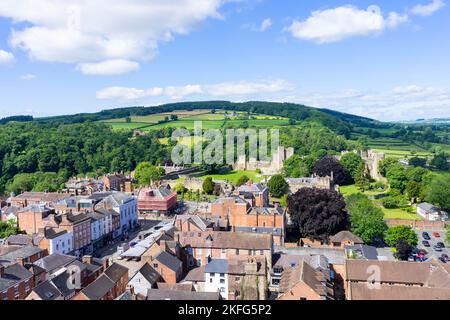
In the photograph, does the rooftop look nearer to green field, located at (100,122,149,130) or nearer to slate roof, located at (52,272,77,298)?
slate roof, located at (52,272,77,298)

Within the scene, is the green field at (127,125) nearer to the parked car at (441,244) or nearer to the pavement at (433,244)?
the pavement at (433,244)

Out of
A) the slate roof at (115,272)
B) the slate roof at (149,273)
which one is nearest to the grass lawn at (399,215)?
the slate roof at (149,273)

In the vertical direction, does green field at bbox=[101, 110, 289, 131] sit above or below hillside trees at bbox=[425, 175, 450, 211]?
above

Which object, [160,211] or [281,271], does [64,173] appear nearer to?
[160,211]

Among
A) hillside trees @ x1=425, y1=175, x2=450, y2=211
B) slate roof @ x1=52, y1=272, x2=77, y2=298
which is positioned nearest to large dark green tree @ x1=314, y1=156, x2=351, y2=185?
hillside trees @ x1=425, y1=175, x2=450, y2=211

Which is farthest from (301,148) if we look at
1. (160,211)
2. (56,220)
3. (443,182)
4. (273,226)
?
(56,220)

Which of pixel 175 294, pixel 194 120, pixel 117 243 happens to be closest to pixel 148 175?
pixel 117 243
